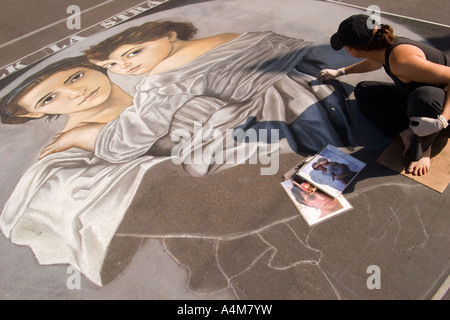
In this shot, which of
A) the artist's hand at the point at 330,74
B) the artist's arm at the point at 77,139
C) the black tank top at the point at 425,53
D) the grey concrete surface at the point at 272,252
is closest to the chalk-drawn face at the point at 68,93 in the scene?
the artist's arm at the point at 77,139

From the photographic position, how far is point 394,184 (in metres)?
2.81

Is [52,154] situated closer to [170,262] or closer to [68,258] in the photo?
[68,258]

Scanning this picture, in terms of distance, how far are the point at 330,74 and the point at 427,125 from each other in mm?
1484

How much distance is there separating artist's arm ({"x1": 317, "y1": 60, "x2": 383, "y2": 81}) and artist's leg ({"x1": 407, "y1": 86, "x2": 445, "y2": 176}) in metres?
0.98

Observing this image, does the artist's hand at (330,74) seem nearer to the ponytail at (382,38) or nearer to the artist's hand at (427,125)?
the ponytail at (382,38)

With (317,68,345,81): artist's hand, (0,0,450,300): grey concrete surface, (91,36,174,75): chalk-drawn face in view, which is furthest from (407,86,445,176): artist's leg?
(91,36,174,75): chalk-drawn face

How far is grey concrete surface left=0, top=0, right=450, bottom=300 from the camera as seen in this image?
2340 millimetres

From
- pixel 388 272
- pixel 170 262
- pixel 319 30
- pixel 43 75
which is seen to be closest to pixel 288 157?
pixel 388 272

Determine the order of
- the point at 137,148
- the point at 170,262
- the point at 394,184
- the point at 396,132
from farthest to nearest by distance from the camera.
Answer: the point at 137,148
the point at 396,132
the point at 394,184
the point at 170,262

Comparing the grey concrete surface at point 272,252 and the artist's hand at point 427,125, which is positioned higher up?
the artist's hand at point 427,125

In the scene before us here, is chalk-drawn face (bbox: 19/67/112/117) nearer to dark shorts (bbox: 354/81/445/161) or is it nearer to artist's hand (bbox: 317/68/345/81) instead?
artist's hand (bbox: 317/68/345/81)

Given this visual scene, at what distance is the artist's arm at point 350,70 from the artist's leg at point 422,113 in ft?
3.23

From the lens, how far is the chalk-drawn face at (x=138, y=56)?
472 cm

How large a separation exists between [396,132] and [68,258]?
3.55 meters
